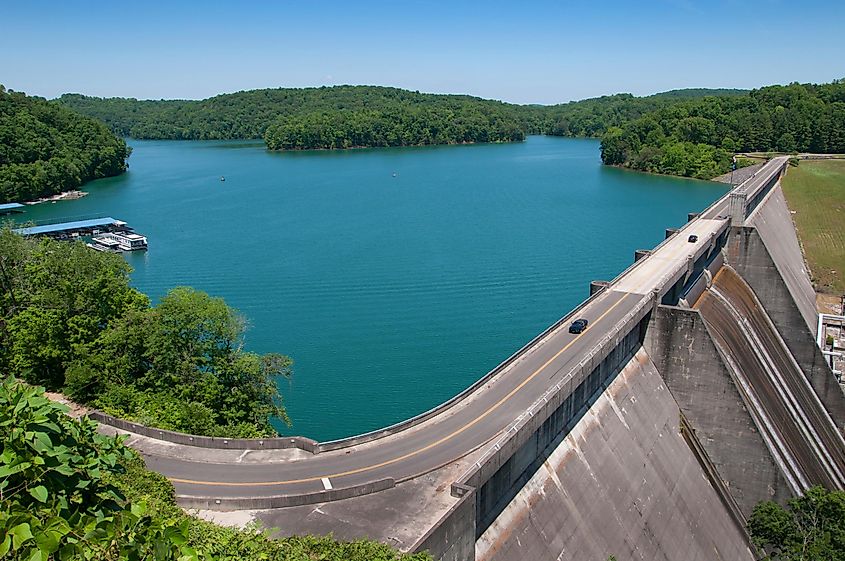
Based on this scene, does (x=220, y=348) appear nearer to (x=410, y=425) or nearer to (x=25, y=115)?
(x=410, y=425)

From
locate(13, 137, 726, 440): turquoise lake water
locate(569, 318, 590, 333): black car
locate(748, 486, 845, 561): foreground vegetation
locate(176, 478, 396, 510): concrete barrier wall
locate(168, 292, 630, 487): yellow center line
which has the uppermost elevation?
locate(569, 318, 590, 333): black car

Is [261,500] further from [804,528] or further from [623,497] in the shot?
[804,528]

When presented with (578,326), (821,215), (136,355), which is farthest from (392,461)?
(821,215)

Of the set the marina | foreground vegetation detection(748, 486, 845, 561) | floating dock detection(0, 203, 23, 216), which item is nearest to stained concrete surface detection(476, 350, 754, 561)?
foreground vegetation detection(748, 486, 845, 561)

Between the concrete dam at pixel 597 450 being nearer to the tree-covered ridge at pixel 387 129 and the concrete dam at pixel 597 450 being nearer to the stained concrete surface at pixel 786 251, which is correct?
the stained concrete surface at pixel 786 251

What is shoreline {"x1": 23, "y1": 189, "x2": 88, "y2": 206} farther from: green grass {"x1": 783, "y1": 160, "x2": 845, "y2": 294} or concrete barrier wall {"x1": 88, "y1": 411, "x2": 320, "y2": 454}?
green grass {"x1": 783, "y1": 160, "x2": 845, "y2": 294}
